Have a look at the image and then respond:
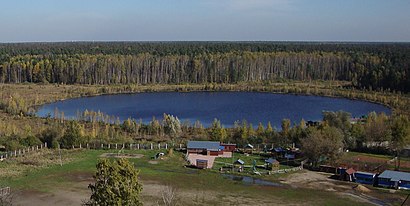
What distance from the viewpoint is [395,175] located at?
1237 inches

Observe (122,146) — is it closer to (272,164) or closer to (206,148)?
(206,148)

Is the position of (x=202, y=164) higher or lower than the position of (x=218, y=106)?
higher

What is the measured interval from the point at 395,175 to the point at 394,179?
0.66 meters

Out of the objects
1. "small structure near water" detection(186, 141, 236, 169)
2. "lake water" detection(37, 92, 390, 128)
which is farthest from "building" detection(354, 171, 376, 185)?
"lake water" detection(37, 92, 390, 128)

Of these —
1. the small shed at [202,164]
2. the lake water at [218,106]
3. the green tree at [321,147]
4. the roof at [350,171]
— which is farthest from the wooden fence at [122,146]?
the roof at [350,171]

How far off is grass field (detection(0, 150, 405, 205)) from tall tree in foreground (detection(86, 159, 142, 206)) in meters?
8.75

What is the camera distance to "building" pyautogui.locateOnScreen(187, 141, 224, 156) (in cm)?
3972

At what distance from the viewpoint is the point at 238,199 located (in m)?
27.8

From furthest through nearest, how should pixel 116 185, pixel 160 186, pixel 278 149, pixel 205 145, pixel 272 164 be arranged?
pixel 278 149, pixel 205 145, pixel 272 164, pixel 160 186, pixel 116 185

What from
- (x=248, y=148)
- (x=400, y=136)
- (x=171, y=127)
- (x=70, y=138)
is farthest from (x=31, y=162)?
(x=400, y=136)

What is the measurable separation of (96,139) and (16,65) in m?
59.6

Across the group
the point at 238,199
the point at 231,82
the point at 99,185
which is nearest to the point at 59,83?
the point at 231,82

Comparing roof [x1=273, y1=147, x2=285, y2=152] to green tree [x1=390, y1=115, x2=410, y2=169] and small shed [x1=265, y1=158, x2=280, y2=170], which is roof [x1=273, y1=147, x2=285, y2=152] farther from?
green tree [x1=390, y1=115, x2=410, y2=169]

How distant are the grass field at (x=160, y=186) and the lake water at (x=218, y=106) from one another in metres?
21.3
